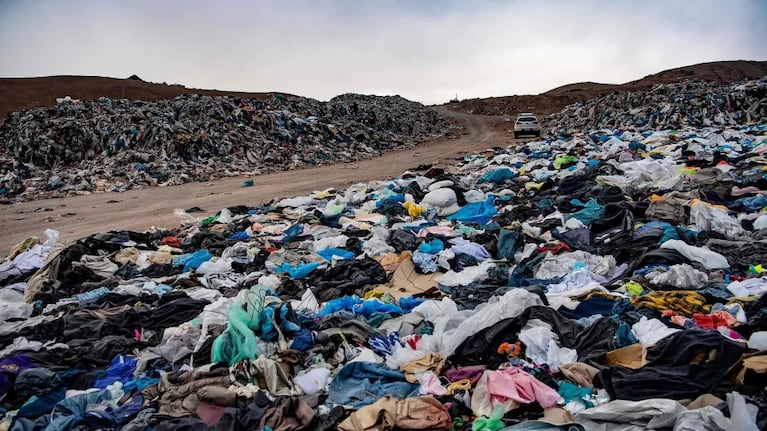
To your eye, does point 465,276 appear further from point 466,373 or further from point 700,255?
point 700,255

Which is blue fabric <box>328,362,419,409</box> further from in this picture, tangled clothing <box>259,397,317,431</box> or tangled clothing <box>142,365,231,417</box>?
tangled clothing <box>142,365,231,417</box>

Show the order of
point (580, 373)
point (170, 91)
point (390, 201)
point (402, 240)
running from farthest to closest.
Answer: point (170, 91), point (390, 201), point (402, 240), point (580, 373)

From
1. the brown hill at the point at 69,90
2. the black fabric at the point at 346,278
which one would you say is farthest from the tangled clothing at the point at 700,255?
the brown hill at the point at 69,90

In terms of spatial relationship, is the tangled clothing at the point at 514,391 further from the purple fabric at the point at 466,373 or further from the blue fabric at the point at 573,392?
the purple fabric at the point at 466,373

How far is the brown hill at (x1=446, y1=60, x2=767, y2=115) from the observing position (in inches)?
1599

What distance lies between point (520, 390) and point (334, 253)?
12.3 feet

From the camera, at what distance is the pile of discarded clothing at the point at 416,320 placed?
9.49ft

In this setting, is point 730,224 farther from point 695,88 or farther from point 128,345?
point 695,88

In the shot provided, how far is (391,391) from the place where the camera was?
326 centimetres

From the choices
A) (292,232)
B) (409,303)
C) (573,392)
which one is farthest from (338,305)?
(292,232)

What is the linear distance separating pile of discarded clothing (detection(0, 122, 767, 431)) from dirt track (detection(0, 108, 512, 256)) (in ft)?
5.81

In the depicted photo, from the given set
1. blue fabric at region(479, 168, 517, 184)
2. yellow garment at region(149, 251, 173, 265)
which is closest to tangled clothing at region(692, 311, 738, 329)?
yellow garment at region(149, 251, 173, 265)

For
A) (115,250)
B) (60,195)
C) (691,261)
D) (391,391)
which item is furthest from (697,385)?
(60,195)

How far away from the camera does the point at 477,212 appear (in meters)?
7.88
